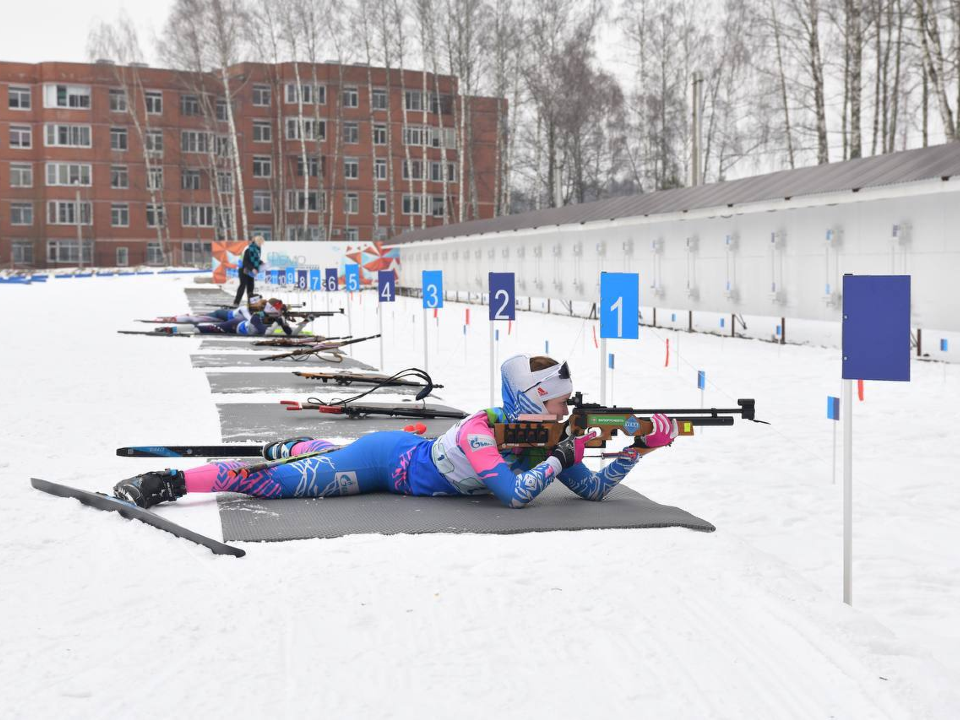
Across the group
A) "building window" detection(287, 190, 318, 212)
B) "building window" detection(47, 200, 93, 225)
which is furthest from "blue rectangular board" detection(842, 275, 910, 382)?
"building window" detection(47, 200, 93, 225)

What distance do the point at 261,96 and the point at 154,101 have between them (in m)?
6.50

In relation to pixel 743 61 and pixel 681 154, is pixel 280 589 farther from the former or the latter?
pixel 681 154

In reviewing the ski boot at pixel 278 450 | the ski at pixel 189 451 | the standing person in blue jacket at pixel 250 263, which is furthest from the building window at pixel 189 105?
the ski boot at pixel 278 450

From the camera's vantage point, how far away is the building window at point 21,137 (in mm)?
64188

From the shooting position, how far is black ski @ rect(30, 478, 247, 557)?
4883 millimetres

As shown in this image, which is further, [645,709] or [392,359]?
[392,359]

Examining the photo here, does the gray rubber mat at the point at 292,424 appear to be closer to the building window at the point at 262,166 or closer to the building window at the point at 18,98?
the building window at the point at 262,166

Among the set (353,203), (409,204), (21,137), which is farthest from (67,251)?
(409,204)

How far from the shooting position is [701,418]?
232 inches

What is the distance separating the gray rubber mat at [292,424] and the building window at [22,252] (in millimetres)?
59792

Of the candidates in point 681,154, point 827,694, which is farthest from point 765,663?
point 681,154

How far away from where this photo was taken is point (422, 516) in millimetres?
5688

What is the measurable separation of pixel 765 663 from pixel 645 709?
620 mm

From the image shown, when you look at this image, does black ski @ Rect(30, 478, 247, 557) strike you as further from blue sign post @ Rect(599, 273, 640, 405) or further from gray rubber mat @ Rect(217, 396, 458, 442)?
blue sign post @ Rect(599, 273, 640, 405)
